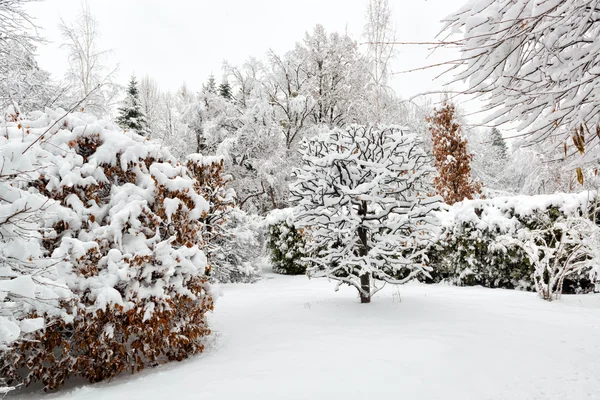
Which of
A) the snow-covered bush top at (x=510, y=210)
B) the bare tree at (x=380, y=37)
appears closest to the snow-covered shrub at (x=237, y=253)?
the snow-covered bush top at (x=510, y=210)

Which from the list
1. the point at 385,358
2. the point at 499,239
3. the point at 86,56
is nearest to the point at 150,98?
the point at 86,56

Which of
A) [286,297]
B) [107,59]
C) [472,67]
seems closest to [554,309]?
[286,297]

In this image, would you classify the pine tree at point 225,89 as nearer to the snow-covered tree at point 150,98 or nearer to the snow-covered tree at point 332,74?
the snow-covered tree at point 332,74

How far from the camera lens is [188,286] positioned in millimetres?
3439

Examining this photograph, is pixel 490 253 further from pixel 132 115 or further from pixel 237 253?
pixel 132 115

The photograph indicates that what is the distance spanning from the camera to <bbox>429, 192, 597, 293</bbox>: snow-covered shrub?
6480 millimetres

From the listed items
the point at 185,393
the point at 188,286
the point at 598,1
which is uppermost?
the point at 598,1

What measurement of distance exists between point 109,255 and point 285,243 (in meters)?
7.58

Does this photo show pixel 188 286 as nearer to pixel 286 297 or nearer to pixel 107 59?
pixel 286 297

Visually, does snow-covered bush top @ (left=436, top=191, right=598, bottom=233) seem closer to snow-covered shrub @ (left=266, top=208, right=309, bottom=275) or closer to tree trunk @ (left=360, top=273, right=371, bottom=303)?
tree trunk @ (left=360, top=273, right=371, bottom=303)

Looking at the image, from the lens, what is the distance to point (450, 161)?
1361 centimetres

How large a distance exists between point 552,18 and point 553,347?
2.74 metres

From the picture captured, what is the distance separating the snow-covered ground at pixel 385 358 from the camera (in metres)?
2.40

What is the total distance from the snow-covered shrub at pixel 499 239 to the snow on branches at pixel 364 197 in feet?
8.12
